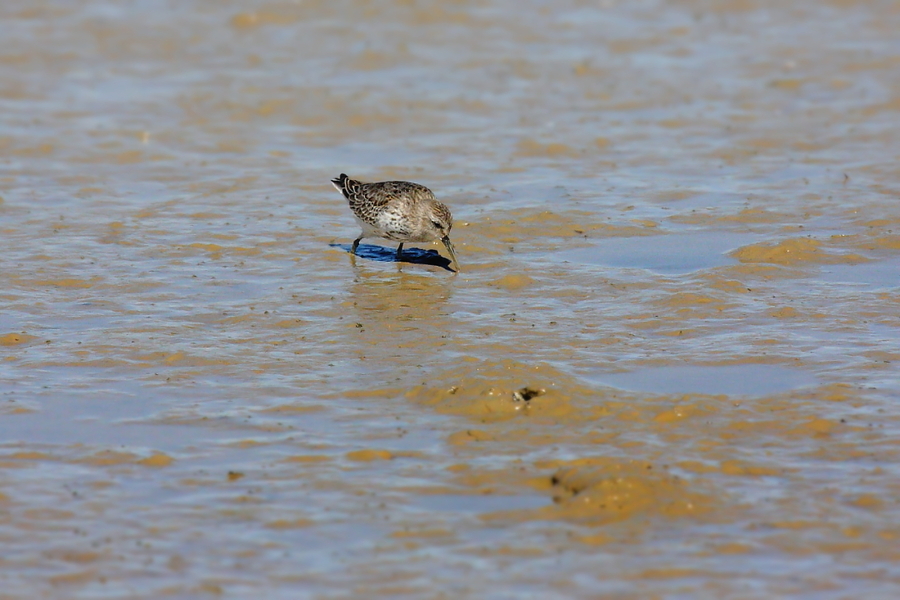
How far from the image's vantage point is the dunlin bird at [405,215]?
1212 centimetres

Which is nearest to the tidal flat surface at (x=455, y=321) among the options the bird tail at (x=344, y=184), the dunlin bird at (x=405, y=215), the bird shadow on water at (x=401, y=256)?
the bird shadow on water at (x=401, y=256)

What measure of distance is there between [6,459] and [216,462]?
144 cm

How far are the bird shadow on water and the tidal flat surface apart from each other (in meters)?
0.06

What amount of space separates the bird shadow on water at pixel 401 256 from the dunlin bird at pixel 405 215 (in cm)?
46

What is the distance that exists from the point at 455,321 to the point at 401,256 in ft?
8.23

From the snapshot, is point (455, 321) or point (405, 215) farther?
point (405, 215)

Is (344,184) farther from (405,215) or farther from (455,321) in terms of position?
(455,321)

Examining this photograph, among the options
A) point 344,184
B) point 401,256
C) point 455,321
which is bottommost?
point 455,321

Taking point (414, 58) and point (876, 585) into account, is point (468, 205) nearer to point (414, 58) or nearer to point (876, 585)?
point (414, 58)

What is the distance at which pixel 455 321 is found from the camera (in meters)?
10.8

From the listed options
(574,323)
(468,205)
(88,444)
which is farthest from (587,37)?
(88,444)

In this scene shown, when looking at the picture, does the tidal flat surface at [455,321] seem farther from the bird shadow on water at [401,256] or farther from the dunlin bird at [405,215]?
the dunlin bird at [405,215]

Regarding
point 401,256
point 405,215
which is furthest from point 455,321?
point 401,256

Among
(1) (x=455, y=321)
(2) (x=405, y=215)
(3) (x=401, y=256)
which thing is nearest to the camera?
(1) (x=455, y=321)
